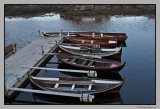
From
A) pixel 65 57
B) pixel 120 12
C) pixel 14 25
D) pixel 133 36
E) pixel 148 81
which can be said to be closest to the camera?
pixel 148 81

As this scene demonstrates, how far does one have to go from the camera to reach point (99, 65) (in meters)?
20.1

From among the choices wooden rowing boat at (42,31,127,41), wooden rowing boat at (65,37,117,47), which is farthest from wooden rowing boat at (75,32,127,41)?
wooden rowing boat at (65,37,117,47)

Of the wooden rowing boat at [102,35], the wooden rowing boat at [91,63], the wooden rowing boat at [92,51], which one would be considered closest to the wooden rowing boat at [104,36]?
the wooden rowing boat at [102,35]

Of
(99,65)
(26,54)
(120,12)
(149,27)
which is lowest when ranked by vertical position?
(99,65)

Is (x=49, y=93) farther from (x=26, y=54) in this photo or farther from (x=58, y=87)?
(x=26, y=54)

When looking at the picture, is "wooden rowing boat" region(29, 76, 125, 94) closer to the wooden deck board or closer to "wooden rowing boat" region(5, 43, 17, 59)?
the wooden deck board

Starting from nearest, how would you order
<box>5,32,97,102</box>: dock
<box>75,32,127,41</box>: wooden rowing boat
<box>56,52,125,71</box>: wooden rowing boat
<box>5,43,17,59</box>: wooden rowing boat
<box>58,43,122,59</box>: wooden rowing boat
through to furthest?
1. <box>5,32,97,102</box>: dock
2. <box>56,52,125,71</box>: wooden rowing boat
3. <box>58,43,122,59</box>: wooden rowing boat
4. <box>5,43,17,59</box>: wooden rowing boat
5. <box>75,32,127,41</box>: wooden rowing boat

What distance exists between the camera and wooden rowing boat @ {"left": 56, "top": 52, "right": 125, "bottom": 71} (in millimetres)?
19016

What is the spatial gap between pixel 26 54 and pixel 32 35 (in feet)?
38.6

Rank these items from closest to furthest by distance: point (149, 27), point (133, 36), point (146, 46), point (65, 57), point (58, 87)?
point (58, 87) < point (65, 57) < point (146, 46) < point (133, 36) < point (149, 27)

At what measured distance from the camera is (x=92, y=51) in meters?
23.9

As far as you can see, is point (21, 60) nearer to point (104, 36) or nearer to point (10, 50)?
point (10, 50)

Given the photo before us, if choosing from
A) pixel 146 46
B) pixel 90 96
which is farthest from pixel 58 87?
pixel 146 46

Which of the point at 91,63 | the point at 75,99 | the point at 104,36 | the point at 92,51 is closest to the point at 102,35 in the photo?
the point at 104,36
